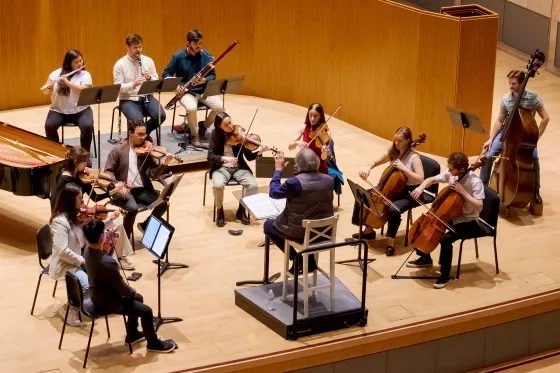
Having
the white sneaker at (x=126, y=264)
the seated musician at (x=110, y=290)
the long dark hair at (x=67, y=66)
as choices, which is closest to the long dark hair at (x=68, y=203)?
the seated musician at (x=110, y=290)

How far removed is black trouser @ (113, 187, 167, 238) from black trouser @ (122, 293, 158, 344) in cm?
126

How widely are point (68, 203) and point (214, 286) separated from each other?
1.28m

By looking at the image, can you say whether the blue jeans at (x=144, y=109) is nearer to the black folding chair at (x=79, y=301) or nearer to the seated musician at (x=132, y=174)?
the seated musician at (x=132, y=174)

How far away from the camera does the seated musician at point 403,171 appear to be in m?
8.15

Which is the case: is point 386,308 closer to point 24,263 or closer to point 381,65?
point 24,263

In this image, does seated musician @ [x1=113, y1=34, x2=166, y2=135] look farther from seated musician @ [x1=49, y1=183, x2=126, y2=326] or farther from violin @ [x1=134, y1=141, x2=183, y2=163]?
seated musician @ [x1=49, y1=183, x2=126, y2=326]

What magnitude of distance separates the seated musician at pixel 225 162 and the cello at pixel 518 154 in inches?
77.3

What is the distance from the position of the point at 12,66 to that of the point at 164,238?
5.11 meters

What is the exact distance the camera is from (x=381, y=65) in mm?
10727

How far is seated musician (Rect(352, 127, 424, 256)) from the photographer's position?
8.15 metres

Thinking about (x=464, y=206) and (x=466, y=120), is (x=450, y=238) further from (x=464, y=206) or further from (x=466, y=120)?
(x=466, y=120)

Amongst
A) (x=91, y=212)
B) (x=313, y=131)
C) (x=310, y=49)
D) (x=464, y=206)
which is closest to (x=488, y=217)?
(x=464, y=206)

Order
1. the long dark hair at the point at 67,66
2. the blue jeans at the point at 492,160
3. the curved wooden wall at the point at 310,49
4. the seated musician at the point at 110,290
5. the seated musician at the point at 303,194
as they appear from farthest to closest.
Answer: the curved wooden wall at the point at 310,49 → the long dark hair at the point at 67,66 → the blue jeans at the point at 492,160 → the seated musician at the point at 303,194 → the seated musician at the point at 110,290

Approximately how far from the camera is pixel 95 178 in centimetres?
802
